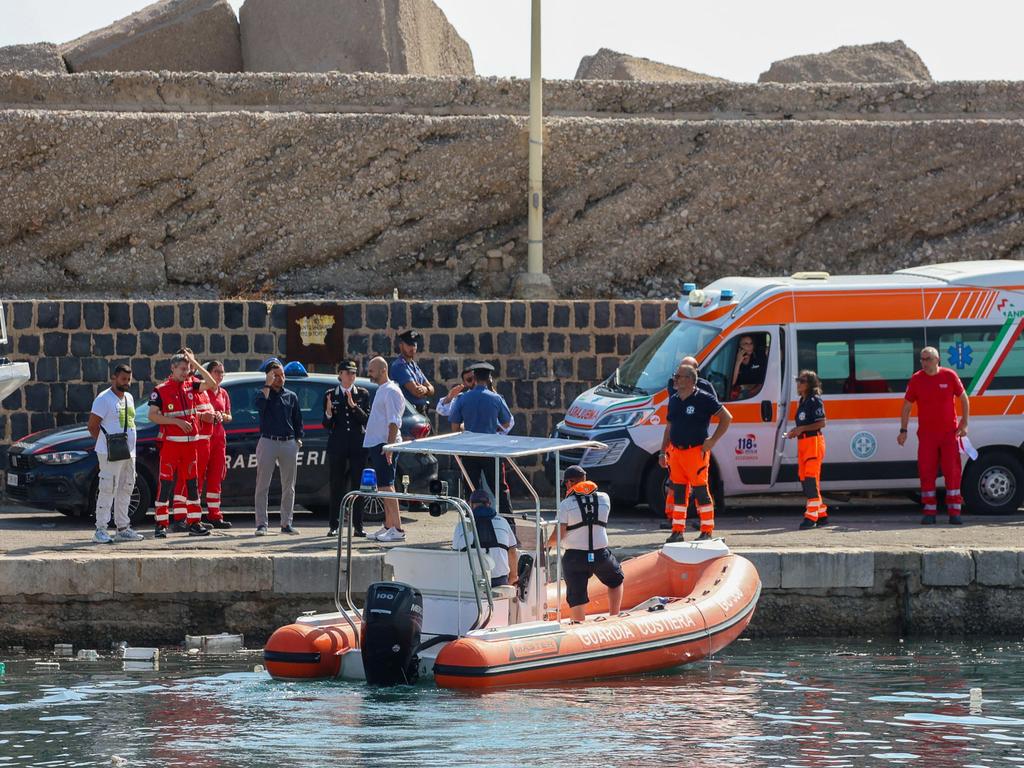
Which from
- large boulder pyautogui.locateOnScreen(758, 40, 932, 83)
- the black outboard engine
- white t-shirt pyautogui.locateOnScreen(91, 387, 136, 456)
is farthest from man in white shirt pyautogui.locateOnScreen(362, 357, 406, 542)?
large boulder pyautogui.locateOnScreen(758, 40, 932, 83)

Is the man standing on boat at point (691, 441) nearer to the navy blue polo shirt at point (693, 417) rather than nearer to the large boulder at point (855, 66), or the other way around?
the navy blue polo shirt at point (693, 417)

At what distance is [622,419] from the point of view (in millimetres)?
17984

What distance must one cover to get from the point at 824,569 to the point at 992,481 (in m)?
4.12

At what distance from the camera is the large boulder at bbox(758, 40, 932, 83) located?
38.2m

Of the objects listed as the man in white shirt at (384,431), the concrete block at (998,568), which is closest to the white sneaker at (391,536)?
the man in white shirt at (384,431)

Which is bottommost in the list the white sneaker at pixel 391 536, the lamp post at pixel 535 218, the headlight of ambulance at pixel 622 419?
the white sneaker at pixel 391 536

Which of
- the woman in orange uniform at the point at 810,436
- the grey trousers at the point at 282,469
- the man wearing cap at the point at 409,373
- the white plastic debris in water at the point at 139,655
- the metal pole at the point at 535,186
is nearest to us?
the white plastic debris in water at the point at 139,655

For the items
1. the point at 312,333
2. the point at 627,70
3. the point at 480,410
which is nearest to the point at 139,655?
the point at 480,410

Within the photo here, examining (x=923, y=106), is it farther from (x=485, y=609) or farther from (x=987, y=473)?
(x=485, y=609)

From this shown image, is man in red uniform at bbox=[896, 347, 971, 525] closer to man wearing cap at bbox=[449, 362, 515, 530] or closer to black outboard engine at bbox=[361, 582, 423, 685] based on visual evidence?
man wearing cap at bbox=[449, 362, 515, 530]

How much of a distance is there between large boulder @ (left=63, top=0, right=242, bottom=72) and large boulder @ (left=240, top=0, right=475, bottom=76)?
401 millimetres

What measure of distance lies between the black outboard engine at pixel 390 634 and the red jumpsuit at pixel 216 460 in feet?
16.4

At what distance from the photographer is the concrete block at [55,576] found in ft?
47.3

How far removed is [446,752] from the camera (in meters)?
10.1
